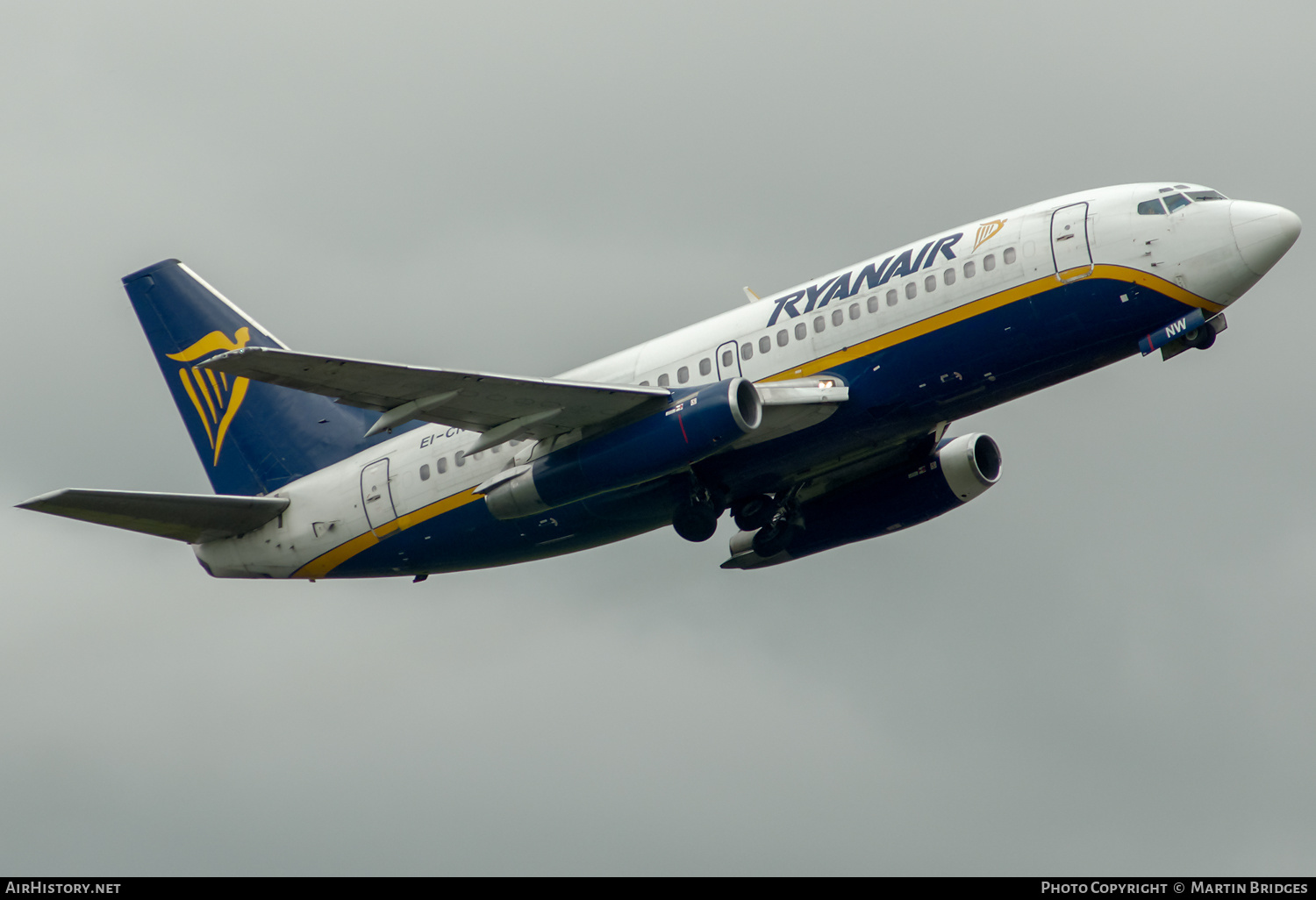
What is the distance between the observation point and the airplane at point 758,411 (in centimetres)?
3297

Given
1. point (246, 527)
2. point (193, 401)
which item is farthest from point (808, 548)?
point (193, 401)

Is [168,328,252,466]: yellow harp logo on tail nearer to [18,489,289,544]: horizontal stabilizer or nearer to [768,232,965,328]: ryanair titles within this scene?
[18,489,289,544]: horizontal stabilizer

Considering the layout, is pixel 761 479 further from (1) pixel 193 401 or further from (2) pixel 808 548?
(1) pixel 193 401

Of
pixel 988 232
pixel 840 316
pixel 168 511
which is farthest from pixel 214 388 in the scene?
pixel 988 232

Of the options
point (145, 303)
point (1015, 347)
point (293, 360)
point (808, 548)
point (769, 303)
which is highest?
point (145, 303)

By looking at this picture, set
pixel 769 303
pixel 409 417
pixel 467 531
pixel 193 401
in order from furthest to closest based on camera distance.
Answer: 1. pixel 193 401
2. pixel 467 531
3. pixel 769 303
4. pixel 409 417

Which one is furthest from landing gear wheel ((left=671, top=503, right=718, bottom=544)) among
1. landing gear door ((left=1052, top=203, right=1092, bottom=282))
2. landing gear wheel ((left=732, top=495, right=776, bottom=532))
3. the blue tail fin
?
the blue tail fin

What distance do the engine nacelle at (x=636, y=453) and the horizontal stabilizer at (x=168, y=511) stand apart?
832 cm

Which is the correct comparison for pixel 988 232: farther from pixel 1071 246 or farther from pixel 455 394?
pixel 455 394

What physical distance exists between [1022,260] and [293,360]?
15.8m

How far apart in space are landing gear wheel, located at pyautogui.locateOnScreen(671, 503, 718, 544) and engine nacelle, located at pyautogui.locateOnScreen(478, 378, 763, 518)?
2.08m

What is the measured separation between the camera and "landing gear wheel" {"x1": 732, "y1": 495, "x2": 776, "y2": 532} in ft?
131

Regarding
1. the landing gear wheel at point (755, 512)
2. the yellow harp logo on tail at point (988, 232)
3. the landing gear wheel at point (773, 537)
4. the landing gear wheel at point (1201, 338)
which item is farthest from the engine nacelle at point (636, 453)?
the landing gear wheel at point (1201, 338)

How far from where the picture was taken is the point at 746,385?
33281 millimetres
